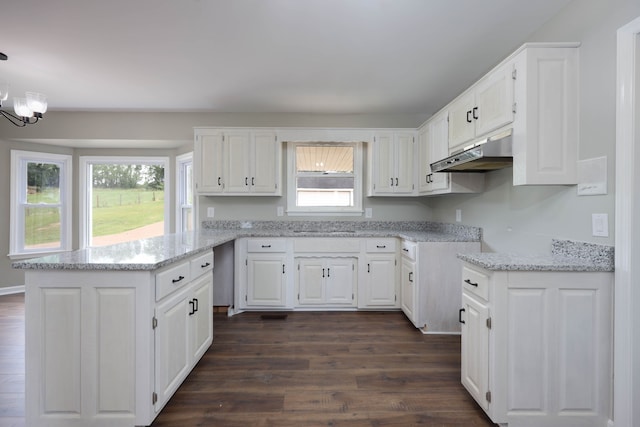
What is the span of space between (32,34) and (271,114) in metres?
2.32

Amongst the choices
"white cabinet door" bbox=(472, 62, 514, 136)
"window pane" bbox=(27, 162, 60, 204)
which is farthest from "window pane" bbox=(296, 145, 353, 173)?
"window pane" bbox=(27, 162, 60, 204)

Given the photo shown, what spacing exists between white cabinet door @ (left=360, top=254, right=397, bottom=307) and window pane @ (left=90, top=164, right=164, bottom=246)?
3287 millimetres

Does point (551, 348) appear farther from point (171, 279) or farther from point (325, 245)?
point (325, 245)

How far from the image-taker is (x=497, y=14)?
2.04m

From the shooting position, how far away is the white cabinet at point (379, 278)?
3494 millimetres

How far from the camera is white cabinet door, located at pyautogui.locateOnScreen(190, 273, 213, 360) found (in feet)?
7.11

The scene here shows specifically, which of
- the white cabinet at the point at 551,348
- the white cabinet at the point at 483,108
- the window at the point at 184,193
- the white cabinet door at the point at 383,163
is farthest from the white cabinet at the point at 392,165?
the window at the point at 184,193

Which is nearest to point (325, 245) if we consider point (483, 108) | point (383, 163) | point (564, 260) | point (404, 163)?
point (383, 163)

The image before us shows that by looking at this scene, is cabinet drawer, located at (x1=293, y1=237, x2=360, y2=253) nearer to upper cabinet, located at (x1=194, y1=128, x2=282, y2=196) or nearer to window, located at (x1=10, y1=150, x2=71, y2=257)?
upper cabinet, located at (x1=194, y1=128, x2=282, y2=196)

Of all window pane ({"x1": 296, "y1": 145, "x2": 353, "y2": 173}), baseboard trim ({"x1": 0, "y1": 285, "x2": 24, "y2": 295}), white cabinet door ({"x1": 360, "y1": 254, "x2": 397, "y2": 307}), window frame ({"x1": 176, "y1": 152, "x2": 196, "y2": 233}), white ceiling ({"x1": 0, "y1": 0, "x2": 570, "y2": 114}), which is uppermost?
white ceiling ({"x1": 0, "y1": 0, "x2": 570, "y2": 114})

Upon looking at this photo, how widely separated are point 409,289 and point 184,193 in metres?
3.52

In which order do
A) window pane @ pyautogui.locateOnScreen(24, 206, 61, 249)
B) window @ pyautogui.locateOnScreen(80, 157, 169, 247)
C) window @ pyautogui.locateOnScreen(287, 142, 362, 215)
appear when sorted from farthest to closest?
window @ pyautogui.locateOnScreen(80, 157, 169, 247) < window pane @ pyautogui.locateOnScreen(24, 206, 61, 249) < window @ pyautogui.locateOnScreen(287, 142, 362, 215)

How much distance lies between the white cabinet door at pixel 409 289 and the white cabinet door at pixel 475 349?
106cm

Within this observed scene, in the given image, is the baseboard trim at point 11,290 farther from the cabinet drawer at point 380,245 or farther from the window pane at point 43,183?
the cabinet drawer at point 380,245
